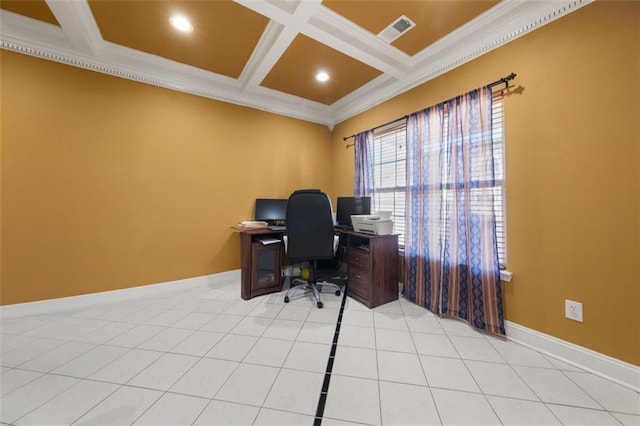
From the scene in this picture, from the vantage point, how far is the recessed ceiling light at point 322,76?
9.02 feet

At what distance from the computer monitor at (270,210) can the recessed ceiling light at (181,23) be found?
6.58 ft

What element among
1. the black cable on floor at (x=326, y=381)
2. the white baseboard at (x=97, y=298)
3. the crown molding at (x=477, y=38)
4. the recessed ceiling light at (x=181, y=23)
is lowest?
the black cable on floor at (x=326, y=381)

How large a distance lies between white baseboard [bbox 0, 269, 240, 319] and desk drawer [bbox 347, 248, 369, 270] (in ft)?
6.25

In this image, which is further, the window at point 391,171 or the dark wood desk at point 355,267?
the window at point 391,171

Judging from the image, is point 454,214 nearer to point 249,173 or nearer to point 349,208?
point 349,208

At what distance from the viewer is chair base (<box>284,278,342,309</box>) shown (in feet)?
8.44

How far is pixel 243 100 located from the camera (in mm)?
3178

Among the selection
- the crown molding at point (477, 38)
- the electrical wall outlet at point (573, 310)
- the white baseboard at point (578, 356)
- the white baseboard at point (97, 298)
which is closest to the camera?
the white baseboard at point (578, 356)

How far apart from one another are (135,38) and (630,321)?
4.58 metres

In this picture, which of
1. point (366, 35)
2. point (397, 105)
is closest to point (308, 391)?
point (366, 35)

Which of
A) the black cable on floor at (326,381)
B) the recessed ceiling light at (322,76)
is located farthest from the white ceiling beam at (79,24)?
the black cable on floor at (326,381)

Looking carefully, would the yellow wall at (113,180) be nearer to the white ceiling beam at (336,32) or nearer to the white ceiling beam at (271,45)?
the white ceiling beam at (271,45)

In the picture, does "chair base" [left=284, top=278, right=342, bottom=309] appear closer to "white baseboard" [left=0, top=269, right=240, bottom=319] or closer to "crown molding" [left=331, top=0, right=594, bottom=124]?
"white baseboard" [left=0, top=269, right=240, bottom=319]

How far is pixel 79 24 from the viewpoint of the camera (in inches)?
75.9
